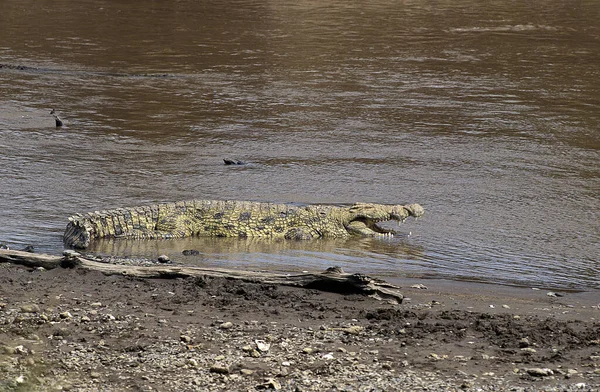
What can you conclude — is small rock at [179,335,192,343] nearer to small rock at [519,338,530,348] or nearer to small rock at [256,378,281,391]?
small rock at [256,378,281,391]

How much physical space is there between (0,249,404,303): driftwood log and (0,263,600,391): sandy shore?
9 cm

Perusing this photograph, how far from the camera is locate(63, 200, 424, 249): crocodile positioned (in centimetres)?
988

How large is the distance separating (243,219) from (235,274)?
2.34 meters

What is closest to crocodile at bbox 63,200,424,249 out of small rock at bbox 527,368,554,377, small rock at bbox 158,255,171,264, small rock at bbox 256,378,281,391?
small rock at bbox 158,255,171,264

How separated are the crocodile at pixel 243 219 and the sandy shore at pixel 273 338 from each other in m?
1.93

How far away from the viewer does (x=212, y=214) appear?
10188mm

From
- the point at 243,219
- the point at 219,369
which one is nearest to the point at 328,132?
the point at 243,219

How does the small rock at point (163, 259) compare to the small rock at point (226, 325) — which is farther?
the small rock at point (163, 259)

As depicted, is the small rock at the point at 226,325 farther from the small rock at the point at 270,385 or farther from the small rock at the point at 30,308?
the small rock at the point at 30,308

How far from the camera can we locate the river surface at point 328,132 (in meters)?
9.79

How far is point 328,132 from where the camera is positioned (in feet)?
48.1

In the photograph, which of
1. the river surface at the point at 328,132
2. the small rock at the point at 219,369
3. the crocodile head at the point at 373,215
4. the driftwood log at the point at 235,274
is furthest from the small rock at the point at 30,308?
the crocodile head at the point at 373,215

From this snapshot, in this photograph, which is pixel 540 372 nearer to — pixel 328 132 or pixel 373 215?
pixel 373 215

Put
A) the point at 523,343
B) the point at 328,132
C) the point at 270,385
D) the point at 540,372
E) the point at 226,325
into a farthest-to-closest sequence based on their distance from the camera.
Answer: the point at 328,132 → the point at 226,325 → the point at 523,343 → the point at 540,372 → the point at 270,385
